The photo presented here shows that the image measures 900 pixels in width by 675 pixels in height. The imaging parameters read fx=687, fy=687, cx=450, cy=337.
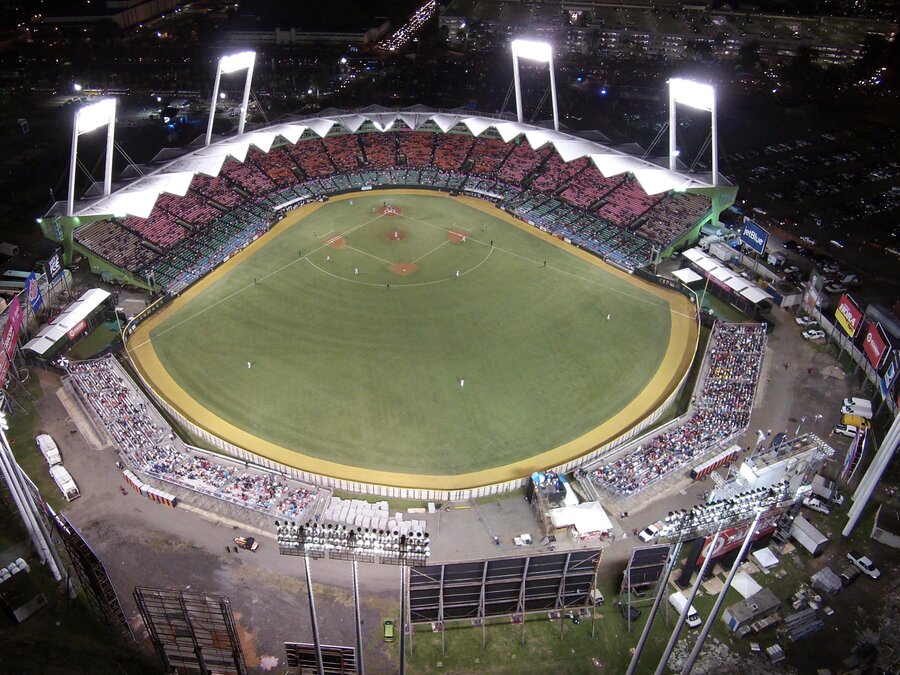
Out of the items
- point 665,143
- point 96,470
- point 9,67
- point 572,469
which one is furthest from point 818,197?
point 9,67

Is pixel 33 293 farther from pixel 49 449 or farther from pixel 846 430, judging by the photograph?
pixel 846 430

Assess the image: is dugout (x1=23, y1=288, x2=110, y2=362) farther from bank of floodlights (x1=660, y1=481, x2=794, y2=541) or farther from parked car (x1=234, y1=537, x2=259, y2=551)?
bank of floodlights (x1=660, y1=481, x2=794, y2=541)

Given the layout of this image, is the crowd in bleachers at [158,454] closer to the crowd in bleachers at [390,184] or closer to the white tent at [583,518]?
the crowd in bleachers at [390,184]

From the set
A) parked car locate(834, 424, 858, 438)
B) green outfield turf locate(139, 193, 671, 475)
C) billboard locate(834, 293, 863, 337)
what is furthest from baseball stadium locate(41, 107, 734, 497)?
billboard locate(834, 293, 863, 337)

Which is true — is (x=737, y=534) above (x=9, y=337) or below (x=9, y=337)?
below

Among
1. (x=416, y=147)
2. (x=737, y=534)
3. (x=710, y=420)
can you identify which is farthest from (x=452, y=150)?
(x=737, y=534)

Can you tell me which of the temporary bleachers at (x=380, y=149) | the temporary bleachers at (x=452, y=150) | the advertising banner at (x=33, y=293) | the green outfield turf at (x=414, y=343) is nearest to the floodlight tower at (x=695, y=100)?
the green outfield turf at (x=414, y=343)
